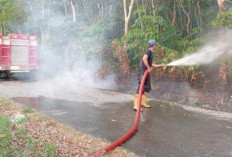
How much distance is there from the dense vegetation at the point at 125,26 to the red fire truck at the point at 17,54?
5.90 feet

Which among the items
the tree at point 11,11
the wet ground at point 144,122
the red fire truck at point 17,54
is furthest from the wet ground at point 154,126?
the tree at point 11,11

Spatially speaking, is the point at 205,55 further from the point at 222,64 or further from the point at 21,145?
the point at 21,145

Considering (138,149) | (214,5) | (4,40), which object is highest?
(214,5)

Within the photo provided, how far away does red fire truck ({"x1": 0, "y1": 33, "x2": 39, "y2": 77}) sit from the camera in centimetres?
1320

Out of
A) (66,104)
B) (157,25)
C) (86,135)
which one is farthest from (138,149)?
(157,25)

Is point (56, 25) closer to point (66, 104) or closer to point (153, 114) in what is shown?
point (66, 104)

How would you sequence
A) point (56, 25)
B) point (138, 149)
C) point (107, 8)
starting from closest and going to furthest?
point (138, 149)
point (107, 8)
point (56, 25)

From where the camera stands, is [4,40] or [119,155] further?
[4,40]

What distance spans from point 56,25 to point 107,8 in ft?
10.5

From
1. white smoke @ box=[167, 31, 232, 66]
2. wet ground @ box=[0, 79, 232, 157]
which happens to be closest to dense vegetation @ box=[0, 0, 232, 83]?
white smoke @ box=[167, 31, 232, 66]

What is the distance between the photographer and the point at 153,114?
6.97m

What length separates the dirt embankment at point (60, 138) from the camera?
13.9 ft

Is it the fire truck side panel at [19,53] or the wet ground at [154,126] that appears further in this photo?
the fire truck side panel at [19,53]

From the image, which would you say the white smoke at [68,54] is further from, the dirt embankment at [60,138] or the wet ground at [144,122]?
the dirt embankment at [60,138]
